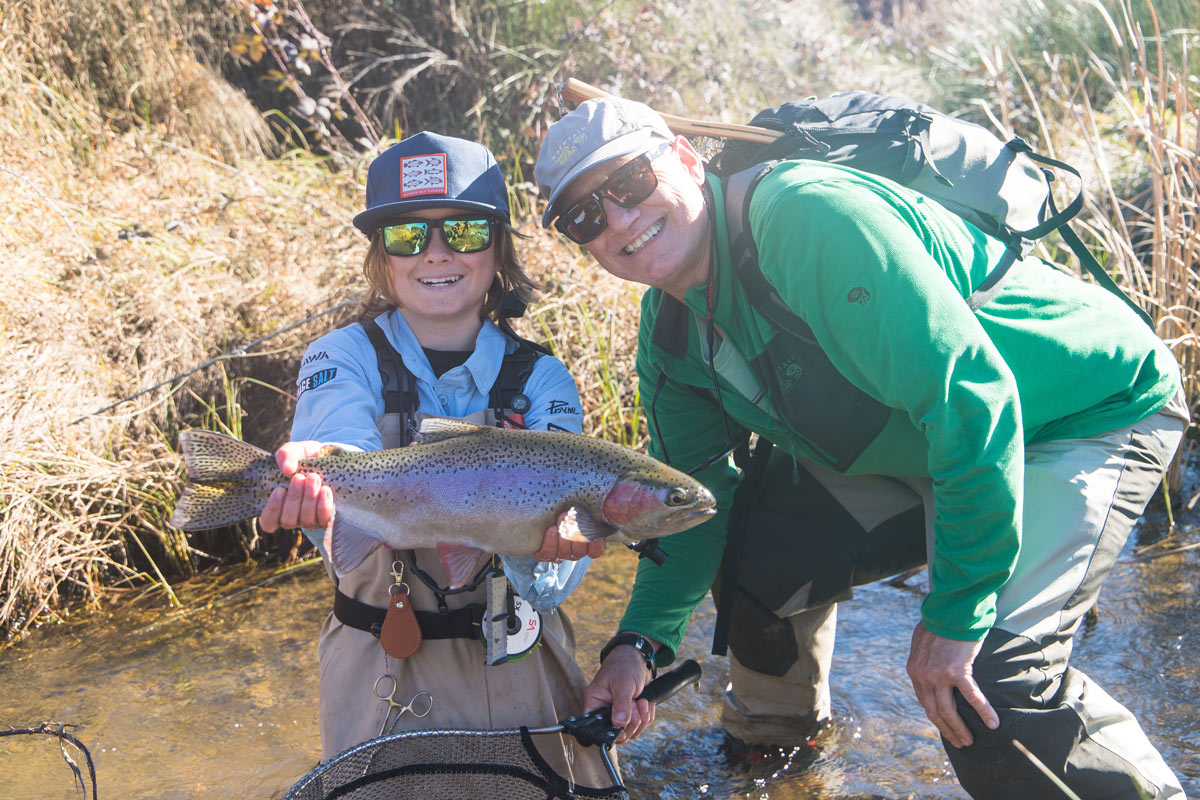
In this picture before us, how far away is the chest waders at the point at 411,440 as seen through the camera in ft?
8.30

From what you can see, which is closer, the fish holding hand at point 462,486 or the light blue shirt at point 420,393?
the fish holding hand at point 462,486

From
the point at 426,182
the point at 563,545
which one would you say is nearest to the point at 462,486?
the point at 563,545

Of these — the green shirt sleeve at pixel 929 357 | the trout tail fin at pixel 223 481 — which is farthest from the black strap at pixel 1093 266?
the trout tail fin at pixel 223 481

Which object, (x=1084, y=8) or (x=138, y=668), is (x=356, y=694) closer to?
(x=138, y=668)

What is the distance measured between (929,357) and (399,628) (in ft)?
4.91

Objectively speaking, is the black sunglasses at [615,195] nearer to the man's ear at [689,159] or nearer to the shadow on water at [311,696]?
the man's ear at [689,159]

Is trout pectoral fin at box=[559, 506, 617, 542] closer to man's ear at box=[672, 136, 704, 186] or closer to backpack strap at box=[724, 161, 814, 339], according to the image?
backpack strap at box=[724, 161, 814, 339]

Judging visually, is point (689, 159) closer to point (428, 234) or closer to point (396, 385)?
point (428, 234)

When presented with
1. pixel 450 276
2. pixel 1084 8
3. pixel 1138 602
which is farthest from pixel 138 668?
pixel 1084 8

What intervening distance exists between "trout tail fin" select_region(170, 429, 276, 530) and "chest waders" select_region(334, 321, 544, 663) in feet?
1.47

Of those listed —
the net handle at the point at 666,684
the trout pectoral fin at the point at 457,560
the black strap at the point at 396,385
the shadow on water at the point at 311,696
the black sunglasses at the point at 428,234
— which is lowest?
the shadow on water at the point at 311,696

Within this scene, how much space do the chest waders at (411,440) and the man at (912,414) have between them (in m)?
0.38

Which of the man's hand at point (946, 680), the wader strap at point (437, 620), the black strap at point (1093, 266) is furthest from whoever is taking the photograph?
the black strap at point (1093, 266)

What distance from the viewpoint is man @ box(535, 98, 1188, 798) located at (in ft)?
7.40
